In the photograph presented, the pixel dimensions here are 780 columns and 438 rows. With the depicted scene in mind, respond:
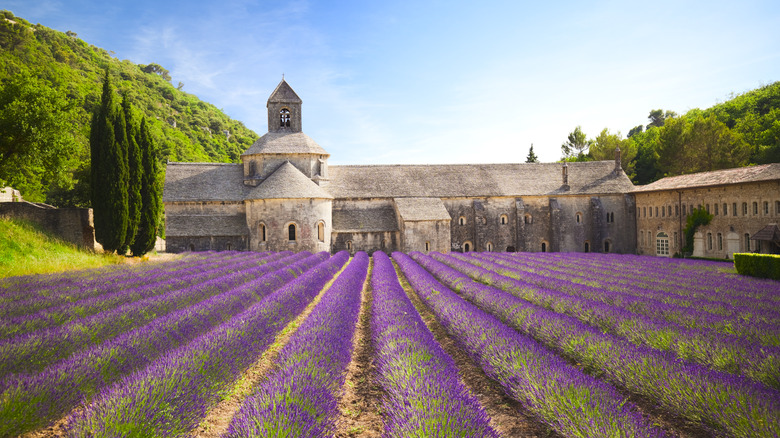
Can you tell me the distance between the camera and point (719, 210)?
2673cm

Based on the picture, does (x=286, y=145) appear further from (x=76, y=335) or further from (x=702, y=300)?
(x=702, y=300)

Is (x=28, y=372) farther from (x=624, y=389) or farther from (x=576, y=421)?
(x=624, y=389)

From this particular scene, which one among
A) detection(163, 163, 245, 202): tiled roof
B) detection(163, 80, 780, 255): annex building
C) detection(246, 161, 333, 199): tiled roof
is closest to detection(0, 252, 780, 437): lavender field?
detection(246, 161, 333, 199): tiled roof

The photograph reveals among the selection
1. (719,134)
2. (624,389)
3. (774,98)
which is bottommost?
(624,389)

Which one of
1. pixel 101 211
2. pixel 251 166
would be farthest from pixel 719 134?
pixel 101 211

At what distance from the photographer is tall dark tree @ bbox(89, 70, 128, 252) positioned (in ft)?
67.4

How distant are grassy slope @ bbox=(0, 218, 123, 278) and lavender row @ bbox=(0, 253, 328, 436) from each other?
37.3 ft

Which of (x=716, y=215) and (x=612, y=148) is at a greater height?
(x=612, y=148)

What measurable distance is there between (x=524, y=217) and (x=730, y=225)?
14.1m

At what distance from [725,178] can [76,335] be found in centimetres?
3356

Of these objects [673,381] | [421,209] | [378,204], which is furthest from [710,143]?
[673,381]

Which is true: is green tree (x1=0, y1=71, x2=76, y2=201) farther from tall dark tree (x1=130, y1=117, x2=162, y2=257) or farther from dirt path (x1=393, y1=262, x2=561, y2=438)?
dirt path (x1=393, y1=262, x2=561, y2=438)

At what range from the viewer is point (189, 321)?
7812mm

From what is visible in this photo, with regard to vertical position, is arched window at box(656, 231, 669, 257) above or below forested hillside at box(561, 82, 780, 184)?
below
